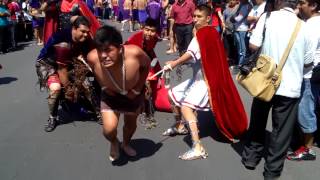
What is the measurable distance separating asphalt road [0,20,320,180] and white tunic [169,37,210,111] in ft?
1.75

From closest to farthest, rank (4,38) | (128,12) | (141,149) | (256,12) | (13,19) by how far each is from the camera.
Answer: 1. (141,149)
2. (256,12)
3. (4,38)
4. (13,19)
5. (128,12)

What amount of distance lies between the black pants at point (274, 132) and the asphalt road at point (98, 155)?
0.15m

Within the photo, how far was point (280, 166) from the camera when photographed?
3953 mm

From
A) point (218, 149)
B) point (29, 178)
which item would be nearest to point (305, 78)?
point (218, 149)

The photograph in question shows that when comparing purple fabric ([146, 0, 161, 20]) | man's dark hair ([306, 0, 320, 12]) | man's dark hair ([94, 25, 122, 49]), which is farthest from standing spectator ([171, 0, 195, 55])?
man's dark hair ([94, 25, 122, 49])

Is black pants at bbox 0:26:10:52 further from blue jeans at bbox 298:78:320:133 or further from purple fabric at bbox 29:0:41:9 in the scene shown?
blue jeans at bbox 298:78:320:133

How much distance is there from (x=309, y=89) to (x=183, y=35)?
627 cm

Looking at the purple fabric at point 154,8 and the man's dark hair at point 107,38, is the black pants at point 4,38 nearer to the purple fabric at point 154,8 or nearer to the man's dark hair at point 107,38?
the purple fabric at point 154,8

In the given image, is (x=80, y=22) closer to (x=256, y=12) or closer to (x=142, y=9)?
(x=256, y=12)

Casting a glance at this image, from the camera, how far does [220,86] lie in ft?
15.0

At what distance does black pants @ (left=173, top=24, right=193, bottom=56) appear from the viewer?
33.0 feet

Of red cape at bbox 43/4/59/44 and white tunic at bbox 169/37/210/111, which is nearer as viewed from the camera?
white tunic at bbox 169/37/210/111

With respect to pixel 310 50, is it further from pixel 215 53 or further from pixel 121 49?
pixel 121 49

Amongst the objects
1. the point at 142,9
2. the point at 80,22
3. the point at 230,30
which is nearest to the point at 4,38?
the point at 142,9
